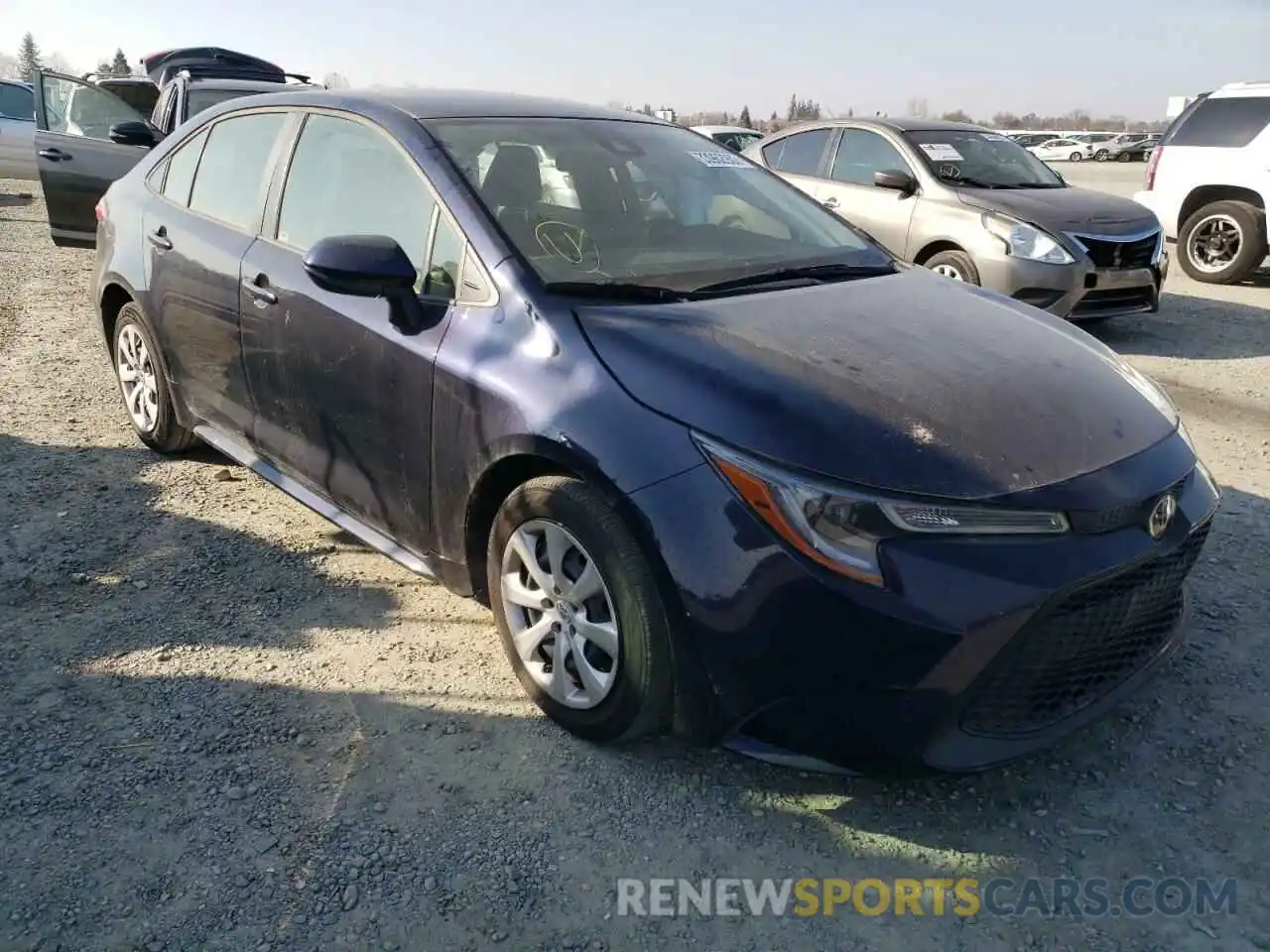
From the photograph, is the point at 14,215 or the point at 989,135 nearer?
the point at 989,135

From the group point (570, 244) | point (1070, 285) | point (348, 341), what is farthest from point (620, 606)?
point (1070, 285)

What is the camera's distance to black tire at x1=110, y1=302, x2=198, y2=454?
443cm

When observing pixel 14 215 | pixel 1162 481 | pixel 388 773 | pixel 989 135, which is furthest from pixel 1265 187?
pixel 14 215

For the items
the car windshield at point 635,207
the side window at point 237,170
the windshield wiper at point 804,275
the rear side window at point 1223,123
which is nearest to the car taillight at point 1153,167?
the rear side window at point 1223,123

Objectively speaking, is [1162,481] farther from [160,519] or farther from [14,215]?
[14,215]

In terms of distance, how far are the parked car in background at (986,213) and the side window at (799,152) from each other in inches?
0.5

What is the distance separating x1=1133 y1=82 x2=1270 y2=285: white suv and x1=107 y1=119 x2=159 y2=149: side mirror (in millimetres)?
8944

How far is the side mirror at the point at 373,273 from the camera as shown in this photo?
2.79m

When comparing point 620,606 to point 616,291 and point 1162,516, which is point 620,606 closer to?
point 616,291

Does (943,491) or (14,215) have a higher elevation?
(943,491)

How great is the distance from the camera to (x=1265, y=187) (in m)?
9.16

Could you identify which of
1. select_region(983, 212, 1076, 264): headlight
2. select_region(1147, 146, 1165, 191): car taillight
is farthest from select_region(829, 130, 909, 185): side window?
select_region(1147, 146, 1165, 191): car taillight

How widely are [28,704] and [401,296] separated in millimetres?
1578

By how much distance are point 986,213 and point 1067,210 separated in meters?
0.63
